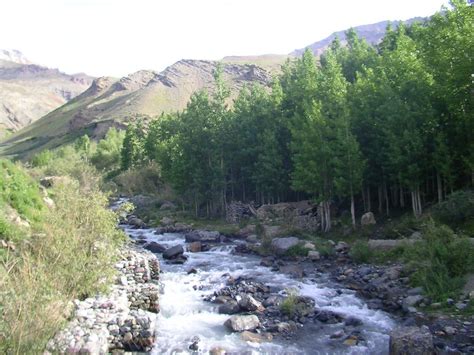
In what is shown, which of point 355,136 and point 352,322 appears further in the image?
point 355,136

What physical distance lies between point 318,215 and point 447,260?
1927 cm

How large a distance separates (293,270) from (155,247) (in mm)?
13016

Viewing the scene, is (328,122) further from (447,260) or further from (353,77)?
(353,77)

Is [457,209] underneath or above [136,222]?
above

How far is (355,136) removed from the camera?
3644 centimetres

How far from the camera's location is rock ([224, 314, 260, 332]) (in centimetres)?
1942

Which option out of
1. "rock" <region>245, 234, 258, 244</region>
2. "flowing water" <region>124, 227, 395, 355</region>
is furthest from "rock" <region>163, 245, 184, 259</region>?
"rock" <region>245, 234, 258, 244</region>

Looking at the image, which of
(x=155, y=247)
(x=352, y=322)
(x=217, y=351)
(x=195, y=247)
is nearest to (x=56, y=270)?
(x=217, y=351)

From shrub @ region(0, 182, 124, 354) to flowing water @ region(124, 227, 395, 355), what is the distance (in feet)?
13.0

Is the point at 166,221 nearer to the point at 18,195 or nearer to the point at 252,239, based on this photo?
the point at 252,239

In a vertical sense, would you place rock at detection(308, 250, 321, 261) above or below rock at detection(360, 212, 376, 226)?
below

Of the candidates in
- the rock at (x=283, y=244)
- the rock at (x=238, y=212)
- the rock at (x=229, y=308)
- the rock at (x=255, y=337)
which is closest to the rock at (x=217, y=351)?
the rock at (x=255, y=337)

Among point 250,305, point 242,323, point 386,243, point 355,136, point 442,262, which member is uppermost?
point 355,136

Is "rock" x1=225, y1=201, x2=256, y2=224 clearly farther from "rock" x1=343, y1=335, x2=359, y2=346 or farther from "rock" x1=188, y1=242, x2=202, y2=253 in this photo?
"rock" x1=343, y1=335, x2=359, y2=346
